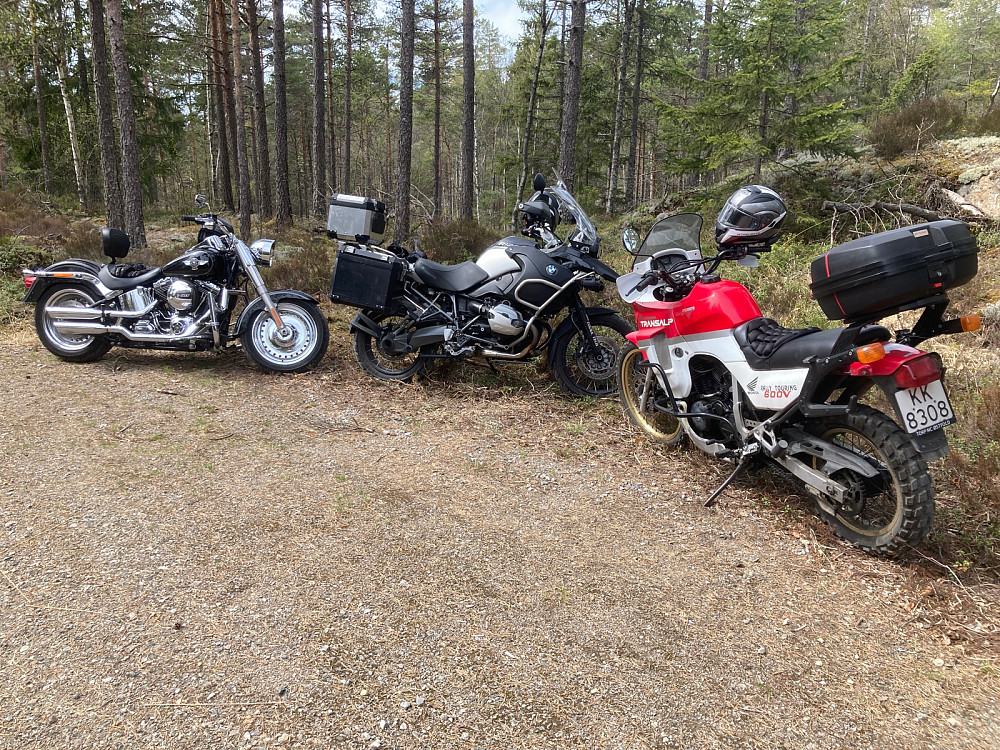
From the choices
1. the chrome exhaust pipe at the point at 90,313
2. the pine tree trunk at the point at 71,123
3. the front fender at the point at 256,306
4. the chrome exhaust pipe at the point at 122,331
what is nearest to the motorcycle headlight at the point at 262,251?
the front fender at the point at 256,306

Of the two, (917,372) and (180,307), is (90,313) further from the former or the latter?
(917,372)

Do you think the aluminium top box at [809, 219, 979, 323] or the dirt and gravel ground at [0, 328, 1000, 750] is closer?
the dirt and gravel ground at [0, 328, 1000, 750]

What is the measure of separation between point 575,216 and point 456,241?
4.79 metres

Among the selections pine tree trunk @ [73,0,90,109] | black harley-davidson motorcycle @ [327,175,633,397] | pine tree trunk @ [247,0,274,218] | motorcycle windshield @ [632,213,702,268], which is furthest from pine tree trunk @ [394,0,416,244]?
pine tree trunk @ [73,0,90,109]

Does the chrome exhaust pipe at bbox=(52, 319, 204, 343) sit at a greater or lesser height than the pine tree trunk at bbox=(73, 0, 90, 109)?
lesser

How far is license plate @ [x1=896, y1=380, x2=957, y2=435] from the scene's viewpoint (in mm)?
2559

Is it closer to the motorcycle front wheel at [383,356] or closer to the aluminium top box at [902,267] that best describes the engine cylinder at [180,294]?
the motorcycle front wheel at [383,356]

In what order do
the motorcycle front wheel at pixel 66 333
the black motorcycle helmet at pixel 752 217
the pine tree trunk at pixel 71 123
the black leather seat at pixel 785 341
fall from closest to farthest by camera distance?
1. the black leather seat at pixel 785 341
2. the black motorcycle helmet at pixel 752 217
3. the motorcycle front wheel at pixel 66 333
4. the pine tree trunk at pixel 71 123

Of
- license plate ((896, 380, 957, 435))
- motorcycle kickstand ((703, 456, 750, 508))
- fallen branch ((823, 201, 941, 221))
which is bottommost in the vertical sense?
motorcycle kickstand ((703, 456, 750, 508))

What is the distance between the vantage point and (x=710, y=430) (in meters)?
3.68

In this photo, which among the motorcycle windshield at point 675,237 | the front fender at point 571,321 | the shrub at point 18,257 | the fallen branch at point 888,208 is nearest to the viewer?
the motorcycle windshield at point 675,237

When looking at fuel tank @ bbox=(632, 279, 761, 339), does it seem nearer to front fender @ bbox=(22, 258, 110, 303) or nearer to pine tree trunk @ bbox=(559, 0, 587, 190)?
front fender @ bbox=(22, 258, 110, 303)

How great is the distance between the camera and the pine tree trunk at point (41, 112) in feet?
63.4

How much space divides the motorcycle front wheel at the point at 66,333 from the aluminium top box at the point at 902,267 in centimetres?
579
